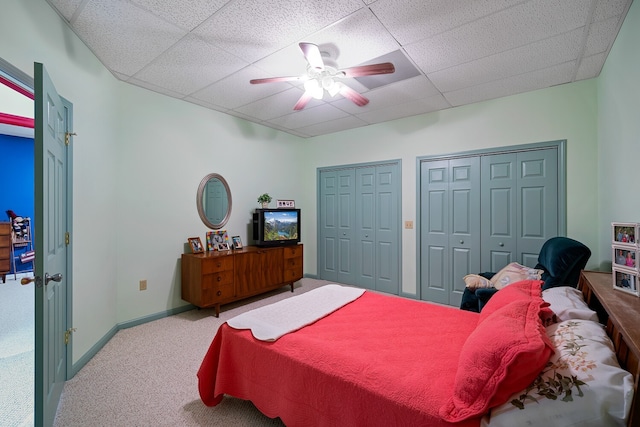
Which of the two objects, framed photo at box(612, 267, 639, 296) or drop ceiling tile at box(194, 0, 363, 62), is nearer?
framed photo at box(612, 267, 639, 296)

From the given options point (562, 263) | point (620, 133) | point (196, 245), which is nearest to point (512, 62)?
point (620, 133)

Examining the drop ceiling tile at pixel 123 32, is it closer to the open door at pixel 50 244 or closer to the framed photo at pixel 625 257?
the open door at pixel 50 244

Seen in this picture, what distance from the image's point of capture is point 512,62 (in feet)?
8.41

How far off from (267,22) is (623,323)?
2.58 m

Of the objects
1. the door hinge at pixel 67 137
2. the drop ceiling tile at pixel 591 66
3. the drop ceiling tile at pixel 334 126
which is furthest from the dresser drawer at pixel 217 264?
the drop ceiling tile at pixel 591 66

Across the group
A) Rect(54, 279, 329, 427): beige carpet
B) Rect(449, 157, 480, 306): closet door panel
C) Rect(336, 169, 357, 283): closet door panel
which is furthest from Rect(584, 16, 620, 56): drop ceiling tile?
Rect(54, 279, 329, 427): beige carpet

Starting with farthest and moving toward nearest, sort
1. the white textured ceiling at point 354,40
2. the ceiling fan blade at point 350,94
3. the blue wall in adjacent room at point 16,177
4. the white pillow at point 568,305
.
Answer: the blue wall in adjacent room at point 16,177 < the ceiling fan blade at point 350,94 < the white textured ceiling at point 354,40 < the white pillow at point 568,305

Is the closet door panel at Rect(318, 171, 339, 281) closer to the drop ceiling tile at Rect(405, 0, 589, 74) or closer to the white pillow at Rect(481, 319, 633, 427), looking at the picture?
the drop ceiling tile at Rect(405, 0, 589, 74)

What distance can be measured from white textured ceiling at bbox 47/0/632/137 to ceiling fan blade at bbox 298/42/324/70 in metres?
0.24

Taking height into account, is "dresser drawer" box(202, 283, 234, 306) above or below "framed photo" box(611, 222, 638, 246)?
below

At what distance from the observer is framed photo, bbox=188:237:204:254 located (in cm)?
357

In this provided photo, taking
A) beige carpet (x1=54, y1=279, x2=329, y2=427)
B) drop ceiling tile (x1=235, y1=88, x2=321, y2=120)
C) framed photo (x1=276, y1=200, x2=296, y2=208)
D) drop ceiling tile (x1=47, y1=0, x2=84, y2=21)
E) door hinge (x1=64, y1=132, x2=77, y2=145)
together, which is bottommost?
Result: beige carpet (x1=54, y1=279, x2=329, y2=427)

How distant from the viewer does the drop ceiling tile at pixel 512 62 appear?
226 centimetres

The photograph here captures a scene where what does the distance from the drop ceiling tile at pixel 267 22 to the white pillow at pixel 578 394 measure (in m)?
2.20
